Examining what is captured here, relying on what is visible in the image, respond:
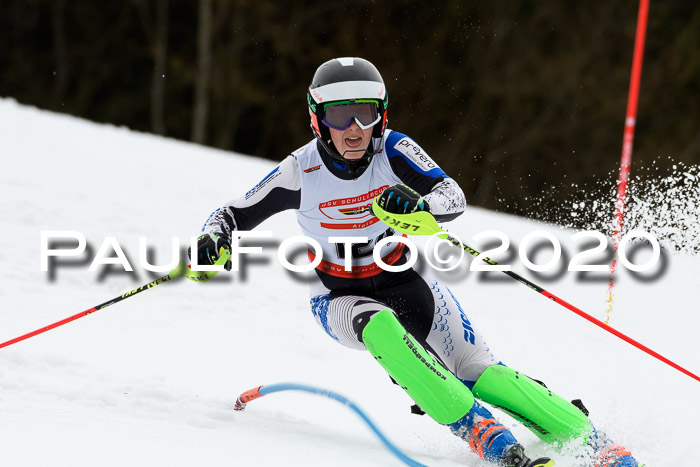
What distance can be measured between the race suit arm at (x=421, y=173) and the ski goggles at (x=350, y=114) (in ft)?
0.58

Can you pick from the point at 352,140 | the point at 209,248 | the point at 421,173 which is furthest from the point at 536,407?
the point at 209,248

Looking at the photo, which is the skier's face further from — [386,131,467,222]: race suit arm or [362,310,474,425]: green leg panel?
[362,310,474,425]: green leg panel

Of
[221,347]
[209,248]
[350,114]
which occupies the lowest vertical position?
[221,347]

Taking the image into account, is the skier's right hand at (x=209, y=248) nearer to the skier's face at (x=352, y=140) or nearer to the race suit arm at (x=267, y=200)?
the race suit arm at (x=267, y=200)

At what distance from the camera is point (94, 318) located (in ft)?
14.5

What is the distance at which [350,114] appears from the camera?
2998 millimetres

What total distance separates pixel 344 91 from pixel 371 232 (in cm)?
59

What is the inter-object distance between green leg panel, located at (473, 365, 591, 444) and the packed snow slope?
4.2 inches

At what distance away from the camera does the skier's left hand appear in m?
2.70

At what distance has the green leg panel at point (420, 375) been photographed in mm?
2584

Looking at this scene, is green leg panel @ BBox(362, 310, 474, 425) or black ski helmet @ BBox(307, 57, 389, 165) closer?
green leg panel @ BBox(362, 310, 474, 425)

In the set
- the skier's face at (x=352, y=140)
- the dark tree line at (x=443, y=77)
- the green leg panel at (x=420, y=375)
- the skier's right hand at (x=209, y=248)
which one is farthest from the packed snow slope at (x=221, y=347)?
the dark tree line at (x=443, y=77)

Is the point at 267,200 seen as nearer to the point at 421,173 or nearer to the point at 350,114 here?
the point at 350,114

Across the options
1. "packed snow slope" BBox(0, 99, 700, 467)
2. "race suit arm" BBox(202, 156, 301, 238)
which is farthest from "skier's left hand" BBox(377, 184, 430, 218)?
"packed snow slope" BBox(0, 99, 700, 467)
